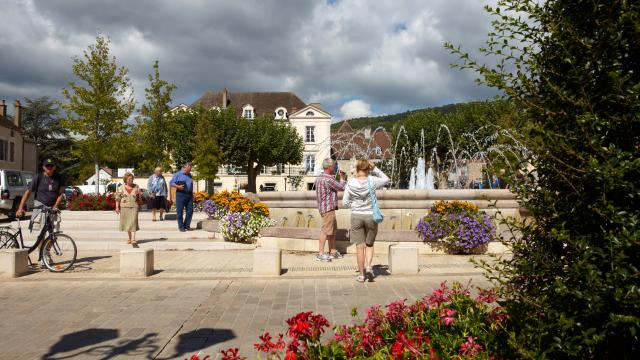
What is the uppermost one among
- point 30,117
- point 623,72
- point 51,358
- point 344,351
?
point 30,117

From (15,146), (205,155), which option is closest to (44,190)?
(205,155)

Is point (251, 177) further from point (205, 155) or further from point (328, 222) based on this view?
point (328, 222)

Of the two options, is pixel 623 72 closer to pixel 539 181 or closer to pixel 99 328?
pixel 539 181

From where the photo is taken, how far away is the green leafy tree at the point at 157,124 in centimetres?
3072

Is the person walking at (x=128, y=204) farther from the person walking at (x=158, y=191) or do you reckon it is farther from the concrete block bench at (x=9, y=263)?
the person walking at (x=158, y=191)

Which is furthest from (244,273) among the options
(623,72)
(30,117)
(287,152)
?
(30,117)

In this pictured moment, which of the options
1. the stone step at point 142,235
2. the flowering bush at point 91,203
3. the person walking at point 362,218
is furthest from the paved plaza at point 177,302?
the flowering bush at point 91,203

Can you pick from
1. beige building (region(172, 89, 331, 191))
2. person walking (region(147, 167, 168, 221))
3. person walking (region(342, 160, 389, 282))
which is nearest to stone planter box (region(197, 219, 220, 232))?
person walking (region(147, 167, 168, 221))

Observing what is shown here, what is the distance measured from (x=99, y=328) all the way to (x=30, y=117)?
7378 centimetres

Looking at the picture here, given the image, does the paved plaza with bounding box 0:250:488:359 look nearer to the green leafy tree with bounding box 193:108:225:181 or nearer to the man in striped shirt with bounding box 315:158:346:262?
the man in striped shirt with bounding box 315:158:346:262

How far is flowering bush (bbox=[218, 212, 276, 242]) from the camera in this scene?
43.0ft

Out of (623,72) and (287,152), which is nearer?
(623,72)

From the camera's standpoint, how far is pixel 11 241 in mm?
9625

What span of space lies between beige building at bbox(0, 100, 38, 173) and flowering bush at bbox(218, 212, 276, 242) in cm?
3972
